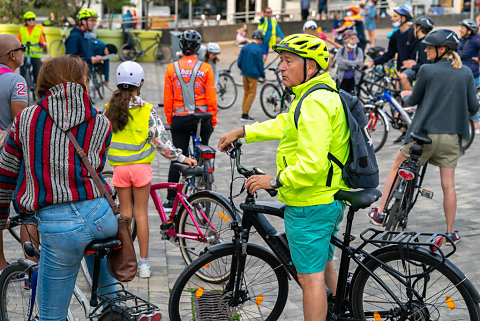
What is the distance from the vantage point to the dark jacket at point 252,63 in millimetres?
13930

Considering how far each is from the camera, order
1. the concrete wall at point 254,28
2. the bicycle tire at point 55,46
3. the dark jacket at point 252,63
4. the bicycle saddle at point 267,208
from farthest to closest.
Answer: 1. the concrete wall at point 254,28
2. the bicycle tire at point 55,46
3. the dark jacket at point 252,63
4. the bicycle saddle at point 267,208

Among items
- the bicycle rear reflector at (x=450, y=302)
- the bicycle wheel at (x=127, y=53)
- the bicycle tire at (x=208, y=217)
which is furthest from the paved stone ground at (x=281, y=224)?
the bicycle wheel at (x=127, y=53)

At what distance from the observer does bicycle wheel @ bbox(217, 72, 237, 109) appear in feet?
50.9

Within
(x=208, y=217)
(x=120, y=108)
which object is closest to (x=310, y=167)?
(x=208, y=217)

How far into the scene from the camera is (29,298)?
434cm

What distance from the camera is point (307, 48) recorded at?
4133 millimetres

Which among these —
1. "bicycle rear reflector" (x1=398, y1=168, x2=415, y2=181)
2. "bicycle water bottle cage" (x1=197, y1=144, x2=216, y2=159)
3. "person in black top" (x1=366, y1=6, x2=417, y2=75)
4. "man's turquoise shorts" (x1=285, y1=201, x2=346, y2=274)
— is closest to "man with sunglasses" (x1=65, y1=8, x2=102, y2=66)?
"person in black top" (x1=366, y1=6, x2=417, y2=75)

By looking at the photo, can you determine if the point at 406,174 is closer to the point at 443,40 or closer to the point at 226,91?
the point at 443,40

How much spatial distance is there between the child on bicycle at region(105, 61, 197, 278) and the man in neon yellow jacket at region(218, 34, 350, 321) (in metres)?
1.74

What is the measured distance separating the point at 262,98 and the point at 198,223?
8.72 metres

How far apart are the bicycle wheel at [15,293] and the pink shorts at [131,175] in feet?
5.01

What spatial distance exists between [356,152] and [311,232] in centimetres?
52

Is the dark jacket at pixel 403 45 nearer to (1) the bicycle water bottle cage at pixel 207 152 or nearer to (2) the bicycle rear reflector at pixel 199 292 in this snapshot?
(1) the bicycle water bottle cage at pixel 207 152

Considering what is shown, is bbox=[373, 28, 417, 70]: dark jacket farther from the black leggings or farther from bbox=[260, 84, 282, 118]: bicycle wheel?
the black leggings
